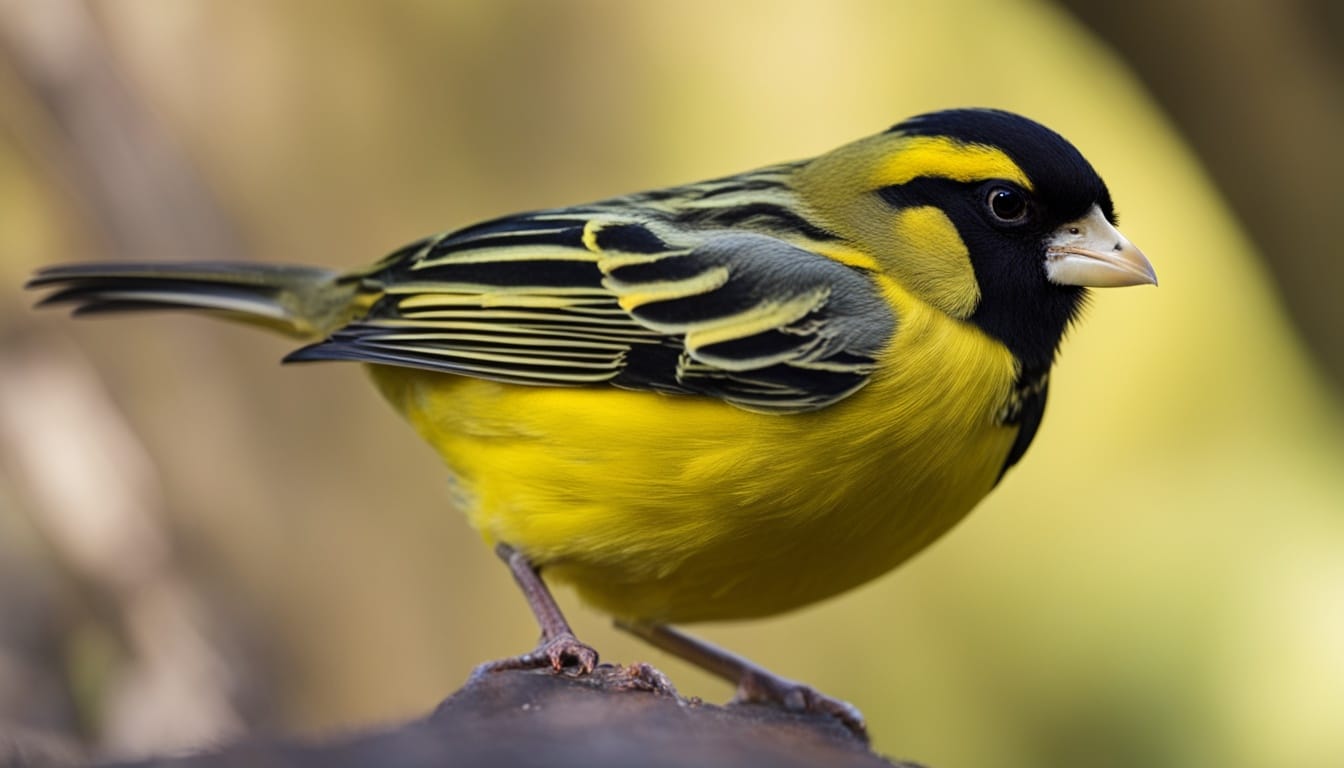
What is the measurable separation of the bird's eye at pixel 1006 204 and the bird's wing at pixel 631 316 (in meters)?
0.39

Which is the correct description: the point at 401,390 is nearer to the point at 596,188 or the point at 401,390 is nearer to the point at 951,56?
the point at 596,188

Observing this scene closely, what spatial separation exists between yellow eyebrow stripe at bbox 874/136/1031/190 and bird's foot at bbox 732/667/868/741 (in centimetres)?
162

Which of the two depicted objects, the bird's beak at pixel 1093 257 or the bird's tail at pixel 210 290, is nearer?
the bird's beak at pixel 1093 257

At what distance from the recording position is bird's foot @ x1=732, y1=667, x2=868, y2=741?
4.40m

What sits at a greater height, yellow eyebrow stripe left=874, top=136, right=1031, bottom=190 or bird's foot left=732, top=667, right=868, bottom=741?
yellow eyebrow stripe left=874, top=136, right=1031, bottom=190

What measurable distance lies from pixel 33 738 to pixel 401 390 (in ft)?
9.70

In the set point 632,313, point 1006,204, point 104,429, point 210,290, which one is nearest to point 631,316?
point 632,313

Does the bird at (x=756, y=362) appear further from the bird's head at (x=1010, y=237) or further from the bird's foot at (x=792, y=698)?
the bird's foot at (x=792, y=698)

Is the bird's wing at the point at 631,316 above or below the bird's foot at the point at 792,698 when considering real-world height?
above

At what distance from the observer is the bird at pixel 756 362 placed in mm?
3670

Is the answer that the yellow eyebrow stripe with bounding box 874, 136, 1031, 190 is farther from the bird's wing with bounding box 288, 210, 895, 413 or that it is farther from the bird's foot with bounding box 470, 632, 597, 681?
the bird's foot with bounding box 470, 632, 597, 681

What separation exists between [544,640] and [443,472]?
358 centimetres

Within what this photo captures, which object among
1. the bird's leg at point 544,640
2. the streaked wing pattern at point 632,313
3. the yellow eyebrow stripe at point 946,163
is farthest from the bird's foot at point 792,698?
the yellow eyebrow stripe at point 946,163

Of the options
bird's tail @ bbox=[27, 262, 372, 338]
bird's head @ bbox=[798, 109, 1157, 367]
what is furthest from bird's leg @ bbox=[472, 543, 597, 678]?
bird's head @ bbox=[798, 109, 1157, 367]
